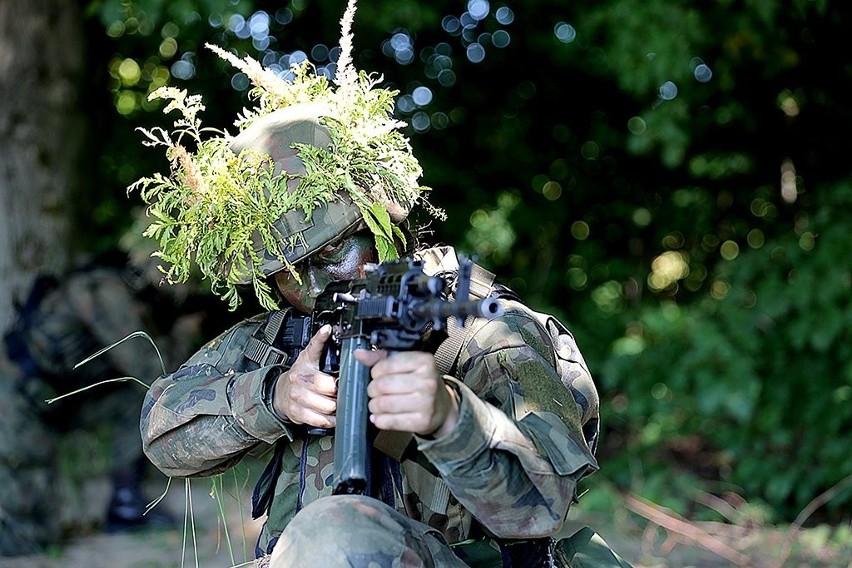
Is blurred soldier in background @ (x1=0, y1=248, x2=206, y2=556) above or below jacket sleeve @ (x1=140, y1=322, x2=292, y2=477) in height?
below

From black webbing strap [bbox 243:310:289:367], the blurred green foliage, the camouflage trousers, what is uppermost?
black webbing strap [bbox 243:310:289:367]

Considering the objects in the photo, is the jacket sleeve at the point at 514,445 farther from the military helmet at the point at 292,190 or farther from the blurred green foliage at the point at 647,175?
the blurred green foliage at the point at 647,175

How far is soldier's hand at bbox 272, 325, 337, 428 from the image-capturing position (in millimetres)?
2109

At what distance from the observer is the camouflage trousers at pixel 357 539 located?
6.28 feet

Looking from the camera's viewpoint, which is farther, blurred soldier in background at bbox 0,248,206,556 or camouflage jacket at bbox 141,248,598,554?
blurred soldier in background at bbox 0,248,206,556

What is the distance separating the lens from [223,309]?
6297mm

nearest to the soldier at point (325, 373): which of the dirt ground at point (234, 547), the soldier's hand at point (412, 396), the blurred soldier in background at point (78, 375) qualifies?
the soldier's hand at point (412, 396)

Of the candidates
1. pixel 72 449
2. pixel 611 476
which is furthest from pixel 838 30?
pixel 72 449

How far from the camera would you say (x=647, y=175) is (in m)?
7.80

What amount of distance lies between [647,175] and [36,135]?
4472 millimetres

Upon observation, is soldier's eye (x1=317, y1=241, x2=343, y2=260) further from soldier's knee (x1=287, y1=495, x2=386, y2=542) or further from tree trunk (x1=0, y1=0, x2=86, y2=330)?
tree trunk (x1=0, y1=0, x2=86, y2=330)

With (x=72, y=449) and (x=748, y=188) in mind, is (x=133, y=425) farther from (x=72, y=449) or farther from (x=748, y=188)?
(x=748, y=188)

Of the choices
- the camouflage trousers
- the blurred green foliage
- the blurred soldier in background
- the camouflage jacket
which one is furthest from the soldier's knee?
the blurred soldier in background

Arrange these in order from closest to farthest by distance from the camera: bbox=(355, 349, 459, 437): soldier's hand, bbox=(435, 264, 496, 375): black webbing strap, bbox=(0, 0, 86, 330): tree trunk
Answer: bbox=(355, 349, 459, 437): soldier's hand < bbox=(435, 264, 496, 375): black webbing strap < bbox=(0, 0, 86, 330): tree trunk
